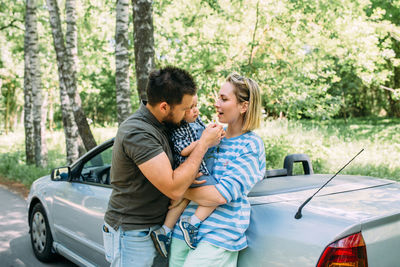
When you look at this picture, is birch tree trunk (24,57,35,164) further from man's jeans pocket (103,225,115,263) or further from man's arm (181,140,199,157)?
man's arm (181,140,199,157)

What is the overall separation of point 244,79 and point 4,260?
4.34m

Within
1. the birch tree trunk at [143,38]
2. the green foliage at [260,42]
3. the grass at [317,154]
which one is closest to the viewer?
the birch tree trunk at [143,38]

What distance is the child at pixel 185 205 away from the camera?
2.40 metres

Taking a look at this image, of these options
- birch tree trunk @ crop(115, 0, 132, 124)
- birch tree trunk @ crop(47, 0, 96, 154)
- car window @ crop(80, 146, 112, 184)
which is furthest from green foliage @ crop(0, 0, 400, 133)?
car window @ crop(80, 146, 112, 184)

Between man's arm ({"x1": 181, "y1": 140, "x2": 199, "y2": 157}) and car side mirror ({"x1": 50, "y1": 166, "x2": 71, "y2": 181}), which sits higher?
man's arm ({"x1": 181, "y1": 140, "x2": 199, "y2": 157})

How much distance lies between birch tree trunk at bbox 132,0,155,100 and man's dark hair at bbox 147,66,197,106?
3.81 meters

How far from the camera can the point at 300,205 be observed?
8.11 ft

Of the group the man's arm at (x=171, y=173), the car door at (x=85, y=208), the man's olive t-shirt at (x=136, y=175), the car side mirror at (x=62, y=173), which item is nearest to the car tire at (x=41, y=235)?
the car door at (x=85, y=208)

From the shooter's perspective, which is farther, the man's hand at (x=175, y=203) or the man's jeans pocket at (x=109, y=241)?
the man's jeans pocket at (x=109, y=241)

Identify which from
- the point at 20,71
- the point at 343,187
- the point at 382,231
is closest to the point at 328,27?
→ the point at 343,187

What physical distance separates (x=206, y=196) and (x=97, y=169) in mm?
2518

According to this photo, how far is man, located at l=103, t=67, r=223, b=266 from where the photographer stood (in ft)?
7.48

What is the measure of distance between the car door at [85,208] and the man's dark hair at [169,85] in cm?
168

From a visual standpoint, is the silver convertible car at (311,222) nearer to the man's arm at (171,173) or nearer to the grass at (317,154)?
the man's arm at (171,173)
